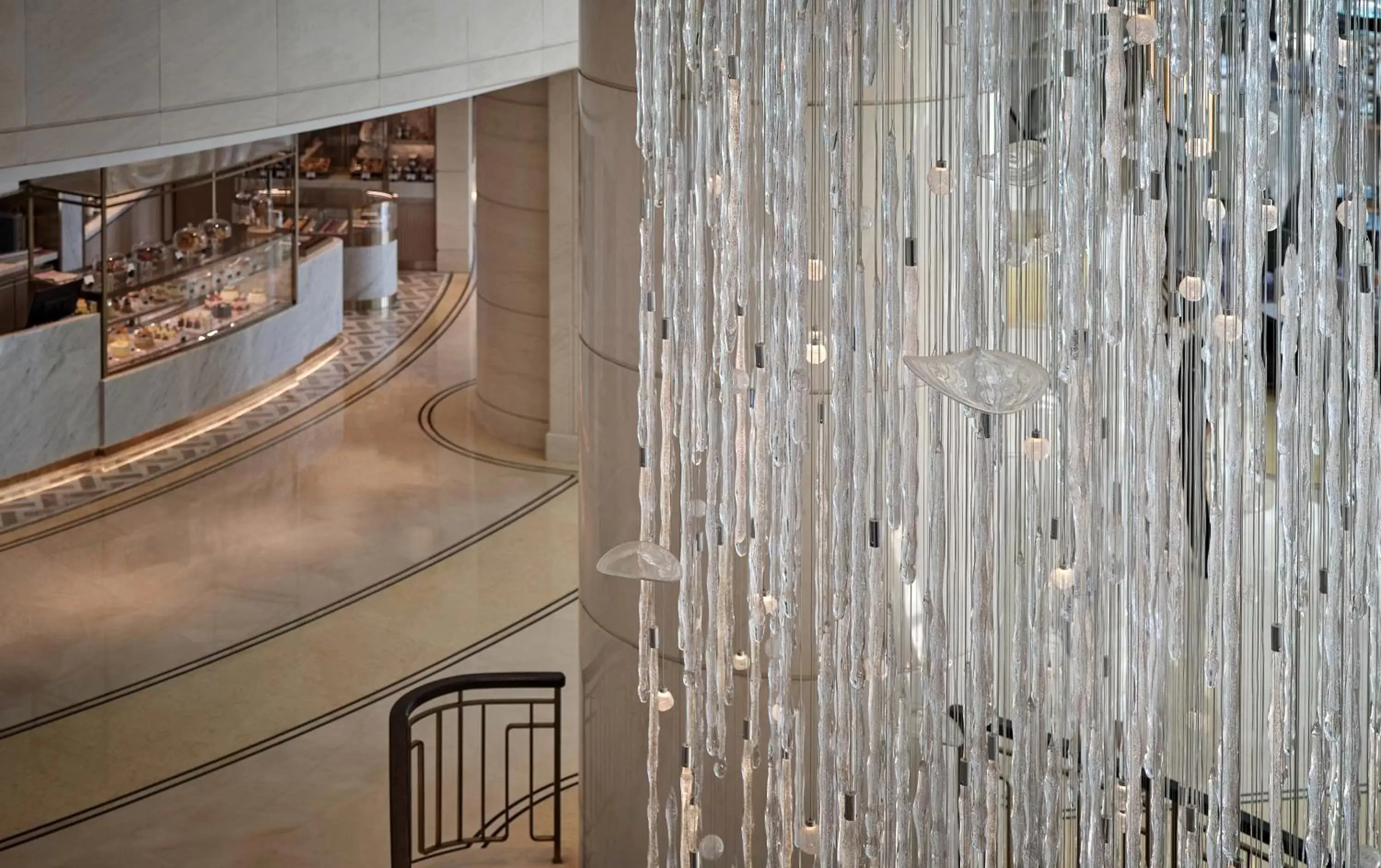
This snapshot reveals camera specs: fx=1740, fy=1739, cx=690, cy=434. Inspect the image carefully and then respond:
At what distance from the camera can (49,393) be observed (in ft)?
30.2

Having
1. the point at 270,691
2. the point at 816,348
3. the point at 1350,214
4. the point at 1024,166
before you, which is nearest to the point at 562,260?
the point at 270,691

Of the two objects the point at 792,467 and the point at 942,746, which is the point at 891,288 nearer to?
the point at 792,467

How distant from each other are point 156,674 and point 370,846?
1.83m

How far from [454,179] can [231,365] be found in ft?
17.0

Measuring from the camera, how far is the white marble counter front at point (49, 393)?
351 inches

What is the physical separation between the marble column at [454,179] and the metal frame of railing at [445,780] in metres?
9.96

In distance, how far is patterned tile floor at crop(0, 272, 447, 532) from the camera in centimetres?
898

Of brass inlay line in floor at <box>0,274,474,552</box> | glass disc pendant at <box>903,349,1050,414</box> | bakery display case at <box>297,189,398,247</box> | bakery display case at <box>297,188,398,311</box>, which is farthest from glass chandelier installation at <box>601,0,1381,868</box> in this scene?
bakery display case at <box>297,188,398,311</box>

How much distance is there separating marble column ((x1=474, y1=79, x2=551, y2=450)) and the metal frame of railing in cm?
421

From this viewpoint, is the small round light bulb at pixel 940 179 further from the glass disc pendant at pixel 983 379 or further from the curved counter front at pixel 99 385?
the curved counter front at pixel 99 385

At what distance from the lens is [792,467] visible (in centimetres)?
289

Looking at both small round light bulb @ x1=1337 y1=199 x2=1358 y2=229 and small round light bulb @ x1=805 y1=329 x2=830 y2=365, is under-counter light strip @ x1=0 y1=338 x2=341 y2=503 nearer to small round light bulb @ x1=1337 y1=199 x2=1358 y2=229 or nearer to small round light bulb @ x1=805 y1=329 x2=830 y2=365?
small round light bulb @ x1=805 y1=329 x2=830 y2=365

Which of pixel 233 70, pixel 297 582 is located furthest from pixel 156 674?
pixel 233 70

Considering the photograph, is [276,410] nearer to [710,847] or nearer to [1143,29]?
[710,847]
